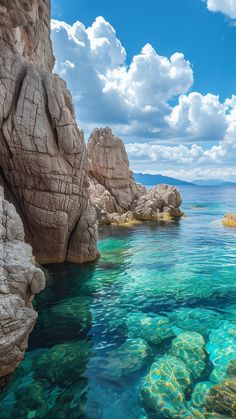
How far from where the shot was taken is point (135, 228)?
47.8 metres

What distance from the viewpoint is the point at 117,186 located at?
6200 cm

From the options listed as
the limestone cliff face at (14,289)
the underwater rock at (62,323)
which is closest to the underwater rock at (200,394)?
the underwater rock at (62,323)

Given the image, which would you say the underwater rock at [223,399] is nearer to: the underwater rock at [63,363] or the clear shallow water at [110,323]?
the clear shallow water at [110,323]

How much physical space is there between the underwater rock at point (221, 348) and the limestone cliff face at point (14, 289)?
7.27 metres

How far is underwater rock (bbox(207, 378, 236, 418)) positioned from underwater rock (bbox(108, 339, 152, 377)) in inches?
110

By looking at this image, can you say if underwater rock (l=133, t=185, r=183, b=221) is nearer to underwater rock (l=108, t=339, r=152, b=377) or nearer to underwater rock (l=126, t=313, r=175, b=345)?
underwater rock (l=126, t=313, r=175, b=345)

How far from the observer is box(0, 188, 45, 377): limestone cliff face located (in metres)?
10.0

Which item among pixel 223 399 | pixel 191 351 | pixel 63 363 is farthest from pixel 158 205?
pixel 223 399

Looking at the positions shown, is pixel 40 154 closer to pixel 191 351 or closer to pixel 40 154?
pixel 40 154

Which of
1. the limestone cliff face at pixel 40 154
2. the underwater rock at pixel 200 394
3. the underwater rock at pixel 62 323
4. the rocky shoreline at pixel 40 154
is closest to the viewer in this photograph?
the underwater rock at pixel 200 394

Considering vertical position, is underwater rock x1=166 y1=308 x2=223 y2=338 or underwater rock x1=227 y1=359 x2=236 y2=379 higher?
underwater rock x1=166 y1=308 x2=223 y2=338

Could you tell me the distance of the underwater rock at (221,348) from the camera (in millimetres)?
11500

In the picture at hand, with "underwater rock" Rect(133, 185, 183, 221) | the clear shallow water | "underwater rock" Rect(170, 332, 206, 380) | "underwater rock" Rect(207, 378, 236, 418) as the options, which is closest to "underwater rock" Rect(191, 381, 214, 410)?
"underwater rock" Rect(207, 378, 236, 418)

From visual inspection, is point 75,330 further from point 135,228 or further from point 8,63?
point 135,228
